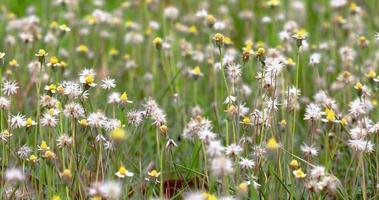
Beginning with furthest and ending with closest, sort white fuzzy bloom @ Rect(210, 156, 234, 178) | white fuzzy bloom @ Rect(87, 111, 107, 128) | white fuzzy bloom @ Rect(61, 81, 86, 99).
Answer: white fuzzy bloom @ Rect(61, 81, 86, 99), white fuzzy bloom @ Rect(87, 111, 107, 128), white fuzzy bloom @ Rect(210, 156, 234, 178)

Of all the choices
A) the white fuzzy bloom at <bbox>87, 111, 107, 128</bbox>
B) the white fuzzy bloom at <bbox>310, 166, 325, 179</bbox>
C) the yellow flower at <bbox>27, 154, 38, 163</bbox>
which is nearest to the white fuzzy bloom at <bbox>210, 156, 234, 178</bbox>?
the white fuzzy bloom at <bbox>310, 166, 325, 179</bbox>

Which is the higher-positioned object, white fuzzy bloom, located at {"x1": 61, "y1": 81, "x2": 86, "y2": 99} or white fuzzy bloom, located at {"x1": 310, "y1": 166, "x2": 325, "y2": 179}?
white fuzzy bloom, located at {"x1": 61, "y1": 81, "x2": 86, "y2": 99}

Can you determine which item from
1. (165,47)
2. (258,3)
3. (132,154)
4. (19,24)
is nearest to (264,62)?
(132,154)

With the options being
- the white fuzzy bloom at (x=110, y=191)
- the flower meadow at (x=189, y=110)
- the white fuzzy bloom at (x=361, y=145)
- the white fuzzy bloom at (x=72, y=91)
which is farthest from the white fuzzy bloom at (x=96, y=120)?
the white fuzzy bloom at (x=361, y=145)

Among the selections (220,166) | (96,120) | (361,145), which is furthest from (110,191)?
(361,145)

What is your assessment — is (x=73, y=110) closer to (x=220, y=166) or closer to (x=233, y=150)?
(x=233, y=150)

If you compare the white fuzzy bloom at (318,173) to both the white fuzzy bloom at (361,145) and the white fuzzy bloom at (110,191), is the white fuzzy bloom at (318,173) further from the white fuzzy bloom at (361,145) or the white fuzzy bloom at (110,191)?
the white fuzzy bloom at (110,191)

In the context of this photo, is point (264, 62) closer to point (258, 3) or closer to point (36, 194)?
point (36, 194)

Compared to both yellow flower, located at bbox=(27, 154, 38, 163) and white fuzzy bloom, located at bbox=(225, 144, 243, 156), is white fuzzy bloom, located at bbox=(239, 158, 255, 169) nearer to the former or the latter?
white fuzzy bloom, located at bbox=(225, 144, 243, 156)
